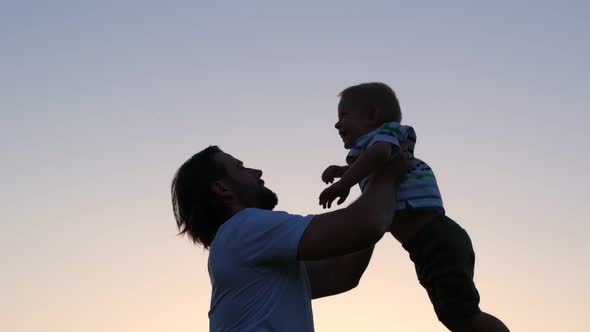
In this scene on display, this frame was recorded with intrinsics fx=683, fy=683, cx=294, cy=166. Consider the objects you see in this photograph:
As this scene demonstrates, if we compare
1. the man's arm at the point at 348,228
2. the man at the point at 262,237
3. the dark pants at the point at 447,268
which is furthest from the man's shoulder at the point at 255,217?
the dark pants at the point at 447,268

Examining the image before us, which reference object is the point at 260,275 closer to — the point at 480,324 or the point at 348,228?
the point at 348,228

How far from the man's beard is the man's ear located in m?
0.17

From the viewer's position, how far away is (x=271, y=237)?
10.8ft

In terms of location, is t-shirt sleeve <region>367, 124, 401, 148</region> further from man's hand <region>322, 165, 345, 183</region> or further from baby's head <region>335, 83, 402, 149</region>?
baby's head <region>335, 83, 402, 149</region>

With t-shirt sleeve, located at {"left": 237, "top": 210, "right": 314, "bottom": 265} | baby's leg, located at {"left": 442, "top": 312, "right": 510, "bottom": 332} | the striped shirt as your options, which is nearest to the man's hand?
the striped shirt

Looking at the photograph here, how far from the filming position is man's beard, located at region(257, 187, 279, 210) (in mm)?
3902

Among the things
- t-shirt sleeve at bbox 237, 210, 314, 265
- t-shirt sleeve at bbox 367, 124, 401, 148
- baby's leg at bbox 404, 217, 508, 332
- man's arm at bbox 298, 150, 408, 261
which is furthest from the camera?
baby's leg at bbox 404, 217, 508, 332

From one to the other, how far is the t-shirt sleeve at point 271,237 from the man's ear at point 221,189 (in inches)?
18.1

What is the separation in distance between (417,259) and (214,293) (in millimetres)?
1321

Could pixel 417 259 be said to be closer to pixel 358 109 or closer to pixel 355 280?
pixel 355 280

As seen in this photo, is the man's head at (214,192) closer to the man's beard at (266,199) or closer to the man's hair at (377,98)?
the man's beard at (266,199)

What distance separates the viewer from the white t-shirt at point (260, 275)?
328 cm

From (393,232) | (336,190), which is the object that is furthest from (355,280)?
(336,190)

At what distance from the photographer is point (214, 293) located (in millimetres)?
3568
